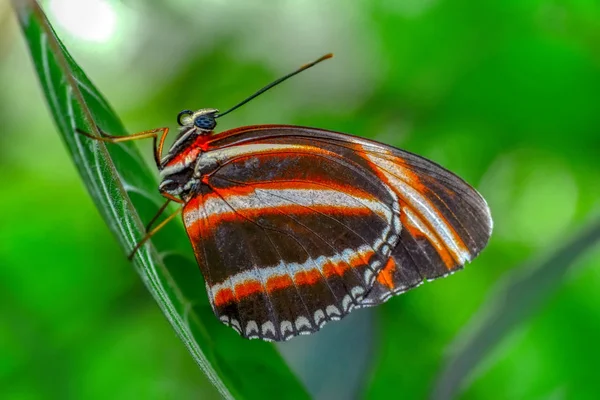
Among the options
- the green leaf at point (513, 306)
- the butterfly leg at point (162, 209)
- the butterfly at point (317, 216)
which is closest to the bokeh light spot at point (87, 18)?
the butterfly at point (317, 216)

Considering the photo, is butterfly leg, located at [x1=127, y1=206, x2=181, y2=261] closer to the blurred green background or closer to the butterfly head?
the butterfly head

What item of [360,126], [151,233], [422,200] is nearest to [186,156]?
[151,233]

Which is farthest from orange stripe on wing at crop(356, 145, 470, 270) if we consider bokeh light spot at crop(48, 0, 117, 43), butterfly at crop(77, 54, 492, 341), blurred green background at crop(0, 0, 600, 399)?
bokeh light spot at crop(48, 0, 117, 43)

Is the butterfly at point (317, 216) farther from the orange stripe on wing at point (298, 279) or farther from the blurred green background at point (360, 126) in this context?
the blurred green background at point (360, 126)

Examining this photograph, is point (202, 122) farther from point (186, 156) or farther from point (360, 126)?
point (360, 126)

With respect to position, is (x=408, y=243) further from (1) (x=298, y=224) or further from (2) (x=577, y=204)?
(2) (x=577, y=204)

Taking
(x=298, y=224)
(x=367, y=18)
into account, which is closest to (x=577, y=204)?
(x=367, y=18)
